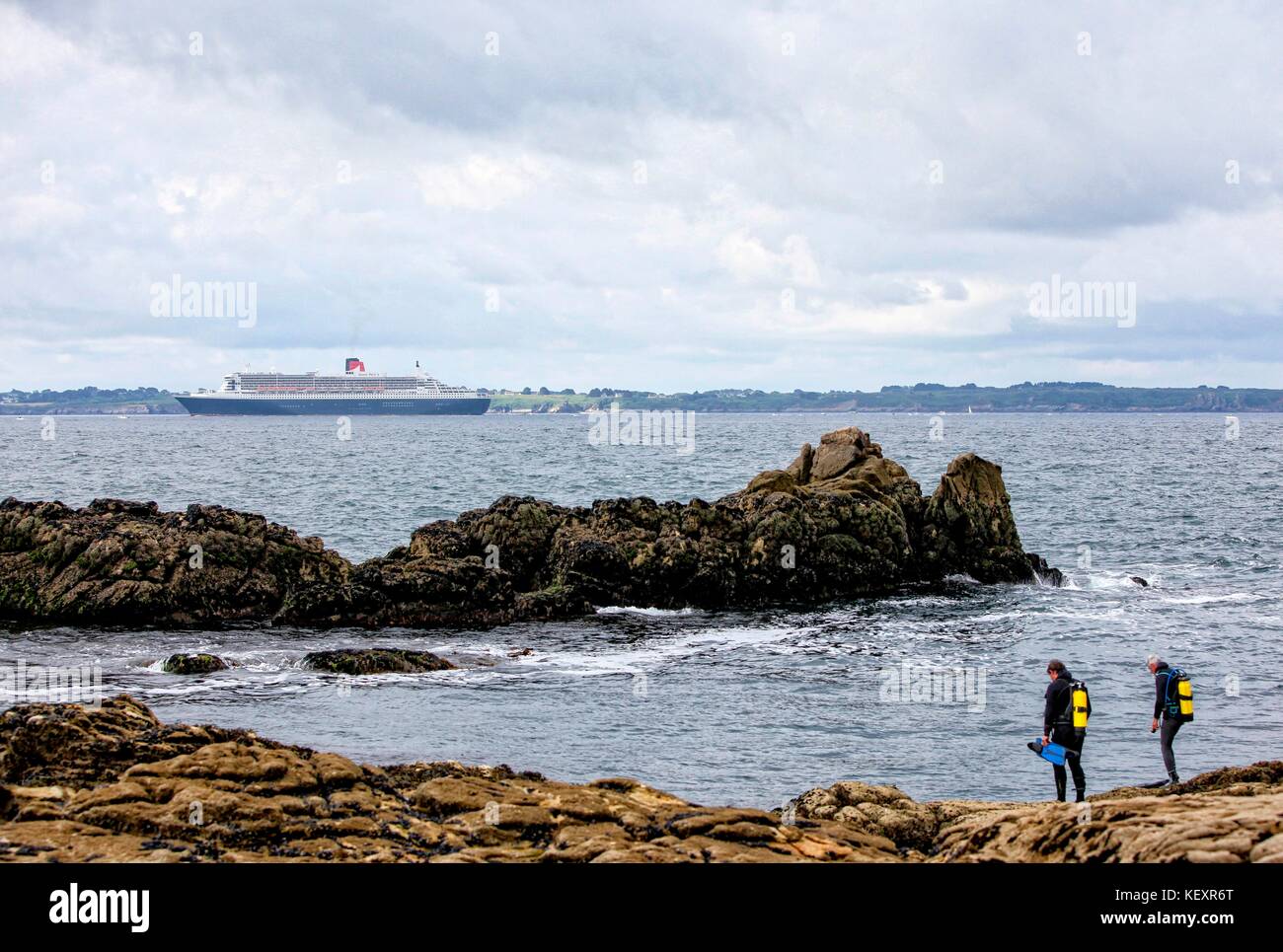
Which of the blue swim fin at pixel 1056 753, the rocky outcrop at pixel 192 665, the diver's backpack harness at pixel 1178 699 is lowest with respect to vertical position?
the rocky outcrop at pixel 192 665

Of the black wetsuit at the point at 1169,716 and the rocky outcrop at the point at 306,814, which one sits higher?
the rocky outcrop at the point at 306,814

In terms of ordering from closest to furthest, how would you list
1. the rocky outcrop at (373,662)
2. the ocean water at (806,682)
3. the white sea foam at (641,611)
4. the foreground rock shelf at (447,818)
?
the foreground rock shelf at (447,818) < the ocean water at (806,682) < the rocky outcrop at (373,662) < the white sea foam at (641,611)

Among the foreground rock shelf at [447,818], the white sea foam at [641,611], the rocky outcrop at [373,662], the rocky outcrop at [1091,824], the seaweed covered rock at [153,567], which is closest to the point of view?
the rocky outcrop at [1091,824]

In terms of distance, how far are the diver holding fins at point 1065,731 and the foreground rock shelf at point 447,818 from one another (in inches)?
96.0

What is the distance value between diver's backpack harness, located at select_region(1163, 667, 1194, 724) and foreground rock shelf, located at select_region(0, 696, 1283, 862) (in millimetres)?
2947

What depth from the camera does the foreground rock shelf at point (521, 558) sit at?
31000 mm

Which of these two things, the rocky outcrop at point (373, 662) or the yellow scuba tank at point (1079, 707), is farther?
the rocky outcrop at point (373, 662)

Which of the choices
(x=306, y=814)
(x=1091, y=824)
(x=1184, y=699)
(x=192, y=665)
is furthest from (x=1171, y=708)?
(x=192, y=665)

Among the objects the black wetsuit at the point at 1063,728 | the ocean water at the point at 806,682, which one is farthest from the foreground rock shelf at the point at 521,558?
the black wetsuit at the point at 1063,728

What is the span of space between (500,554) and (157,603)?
9.44 meters

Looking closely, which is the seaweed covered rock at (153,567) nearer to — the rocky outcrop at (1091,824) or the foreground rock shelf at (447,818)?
the foreground rock shelf at (447,818)
